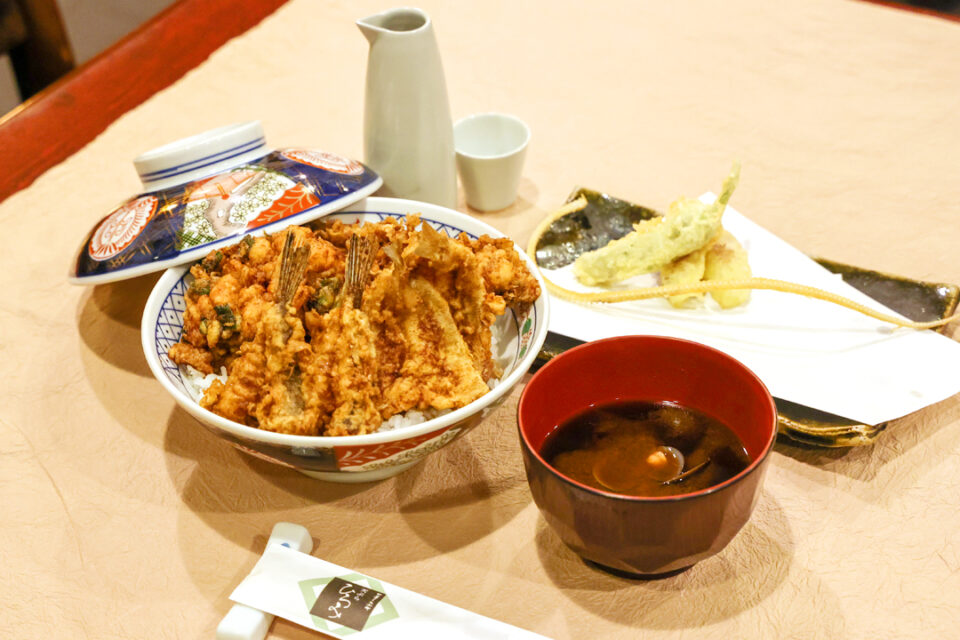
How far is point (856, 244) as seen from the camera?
1985 millimetres

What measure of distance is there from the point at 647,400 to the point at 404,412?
0.42 meters

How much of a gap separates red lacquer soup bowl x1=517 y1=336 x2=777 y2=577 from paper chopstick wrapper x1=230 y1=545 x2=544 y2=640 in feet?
0.61

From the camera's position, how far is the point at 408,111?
185 centimetres

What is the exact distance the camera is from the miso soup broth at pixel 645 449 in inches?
46.6

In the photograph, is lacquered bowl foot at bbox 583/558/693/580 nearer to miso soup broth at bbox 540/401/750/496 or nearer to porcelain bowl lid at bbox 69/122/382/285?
miso soup broth at bbox 540/401/750/496

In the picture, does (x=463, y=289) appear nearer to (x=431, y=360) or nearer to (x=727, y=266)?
(x=431, y=360)

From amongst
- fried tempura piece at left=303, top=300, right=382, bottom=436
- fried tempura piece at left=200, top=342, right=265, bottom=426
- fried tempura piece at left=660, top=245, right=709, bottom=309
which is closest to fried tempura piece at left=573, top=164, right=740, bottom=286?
fried tempura piece at left=660, top=245, right=709, bottom=309

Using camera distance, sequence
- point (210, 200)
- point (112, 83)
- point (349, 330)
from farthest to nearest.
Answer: point (112, 83) → point (210, 200) → point (349, 330)

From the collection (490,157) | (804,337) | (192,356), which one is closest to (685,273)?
(804,337)

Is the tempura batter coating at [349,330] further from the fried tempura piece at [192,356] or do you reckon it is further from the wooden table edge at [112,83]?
the wooden table edge at [112,83]

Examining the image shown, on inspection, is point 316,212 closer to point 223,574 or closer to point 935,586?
point 223,574

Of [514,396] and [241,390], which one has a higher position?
[241,390]

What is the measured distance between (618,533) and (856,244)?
129cm

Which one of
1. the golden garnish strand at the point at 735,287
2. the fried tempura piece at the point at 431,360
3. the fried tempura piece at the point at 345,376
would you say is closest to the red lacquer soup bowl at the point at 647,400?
the fried tempura piece at the point at 431,360
